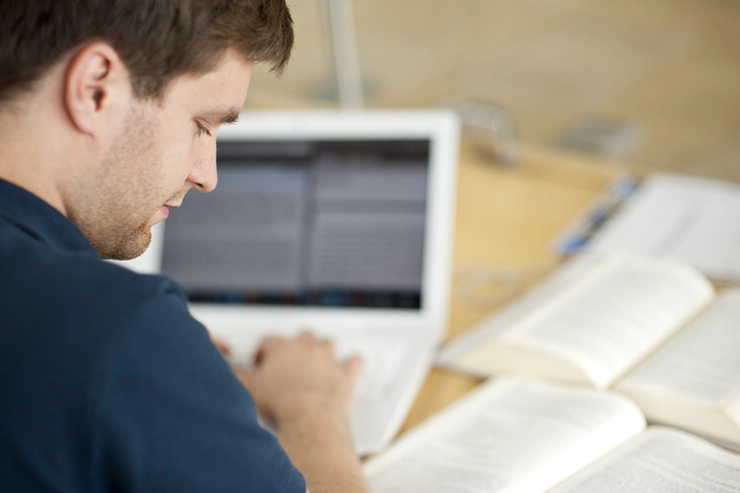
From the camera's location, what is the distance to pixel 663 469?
2.94ft

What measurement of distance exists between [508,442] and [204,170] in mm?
446

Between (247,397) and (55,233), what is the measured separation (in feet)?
0.65

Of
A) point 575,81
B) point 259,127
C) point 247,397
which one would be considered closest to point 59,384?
point 247,397

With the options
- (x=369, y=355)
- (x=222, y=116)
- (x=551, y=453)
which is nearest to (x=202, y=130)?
(x=222, y=116)

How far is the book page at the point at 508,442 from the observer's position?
0.91 meters

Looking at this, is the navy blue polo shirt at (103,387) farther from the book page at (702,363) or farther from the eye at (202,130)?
the book page at (702,363)

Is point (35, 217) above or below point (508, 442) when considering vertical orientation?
above

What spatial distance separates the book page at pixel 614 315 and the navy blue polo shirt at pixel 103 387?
58 centimetres

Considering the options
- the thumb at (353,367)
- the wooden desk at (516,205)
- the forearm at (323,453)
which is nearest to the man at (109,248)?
the forearm at (323,453)

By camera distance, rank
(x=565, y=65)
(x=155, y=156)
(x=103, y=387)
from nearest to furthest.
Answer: (x=103, y=387) < (x=155, y=156) < (x=565, y=65)

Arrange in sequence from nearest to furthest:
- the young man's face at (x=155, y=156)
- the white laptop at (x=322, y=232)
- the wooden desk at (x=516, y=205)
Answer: the young man's face at (x=155, y=156)
the white laptop at (x=322, y=232)
the wooden desk at (x=516, y=205)

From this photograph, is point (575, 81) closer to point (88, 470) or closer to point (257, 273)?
point (257, 273)

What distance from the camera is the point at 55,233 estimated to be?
702mm

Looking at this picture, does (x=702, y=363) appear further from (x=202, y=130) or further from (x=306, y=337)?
(x=202, y=130)
